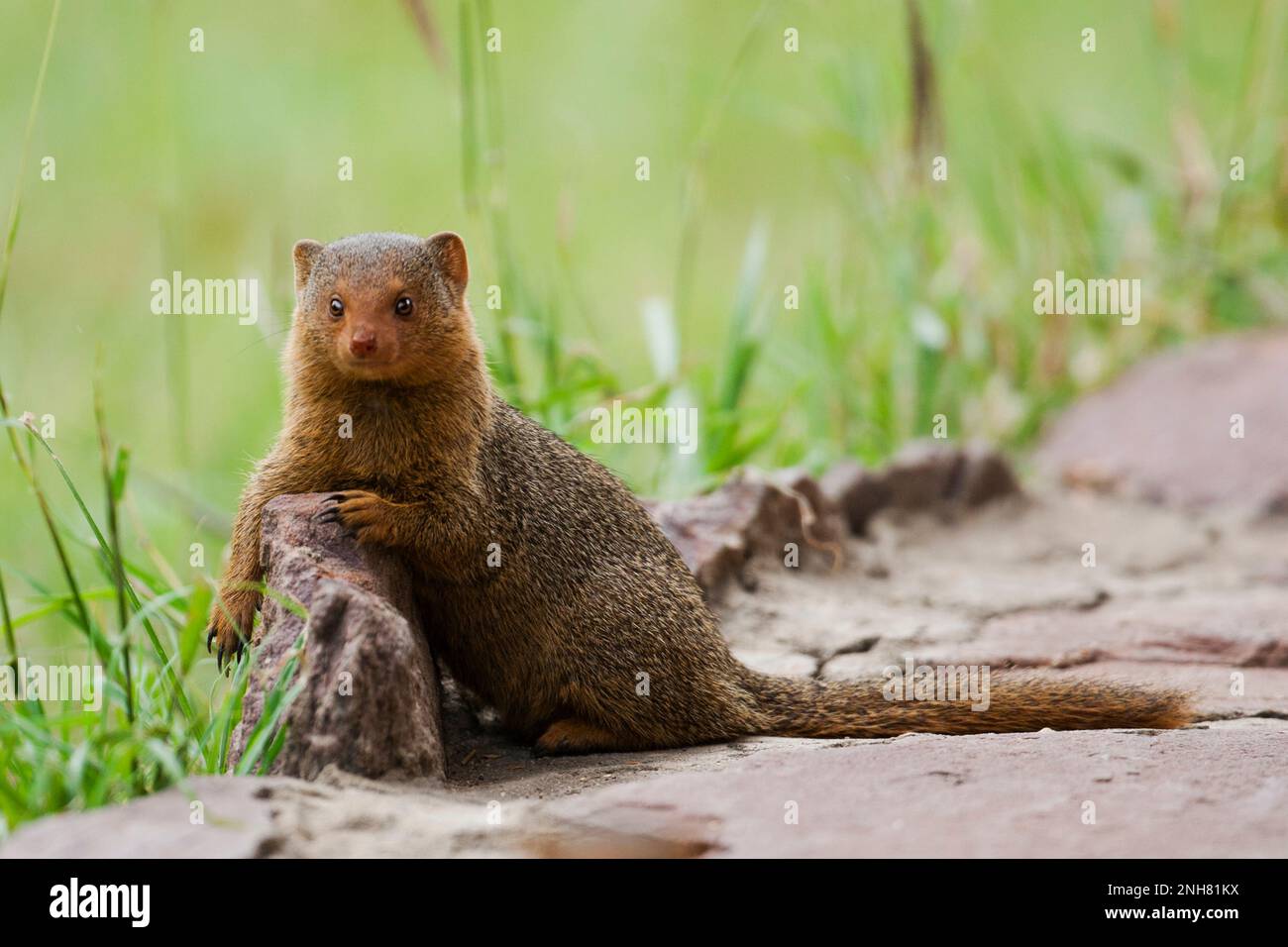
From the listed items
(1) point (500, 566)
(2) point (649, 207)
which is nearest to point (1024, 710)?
(1) point (500, 566)

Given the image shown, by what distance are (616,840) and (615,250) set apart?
9055 mm

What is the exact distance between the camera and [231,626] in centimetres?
347

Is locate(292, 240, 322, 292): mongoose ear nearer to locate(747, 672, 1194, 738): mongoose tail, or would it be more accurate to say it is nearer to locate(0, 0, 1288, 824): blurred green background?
locate(0, 0, 1288, 824): blurred green background

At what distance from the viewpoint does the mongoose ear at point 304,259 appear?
12.5ft

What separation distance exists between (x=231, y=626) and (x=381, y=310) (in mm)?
880

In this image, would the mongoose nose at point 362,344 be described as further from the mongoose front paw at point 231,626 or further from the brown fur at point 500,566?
the mongoose front paw at point 231,626

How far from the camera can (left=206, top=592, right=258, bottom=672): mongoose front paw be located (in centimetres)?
348

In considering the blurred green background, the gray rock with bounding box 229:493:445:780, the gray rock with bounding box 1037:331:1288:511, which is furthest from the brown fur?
the gray rock with bounding box 1037:331:1288:511

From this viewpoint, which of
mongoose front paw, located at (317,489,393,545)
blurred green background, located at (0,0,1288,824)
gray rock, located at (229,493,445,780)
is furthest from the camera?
blurred green background, located at (0,0,1288,824)

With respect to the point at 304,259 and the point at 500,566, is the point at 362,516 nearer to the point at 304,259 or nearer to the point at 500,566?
the point at 500,566

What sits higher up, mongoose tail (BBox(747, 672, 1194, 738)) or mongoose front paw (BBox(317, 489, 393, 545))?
mongoose front paw (BBox(317, 489, 393, 545))

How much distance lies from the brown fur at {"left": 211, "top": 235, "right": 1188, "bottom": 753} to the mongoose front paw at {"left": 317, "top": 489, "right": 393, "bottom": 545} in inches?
3.0
